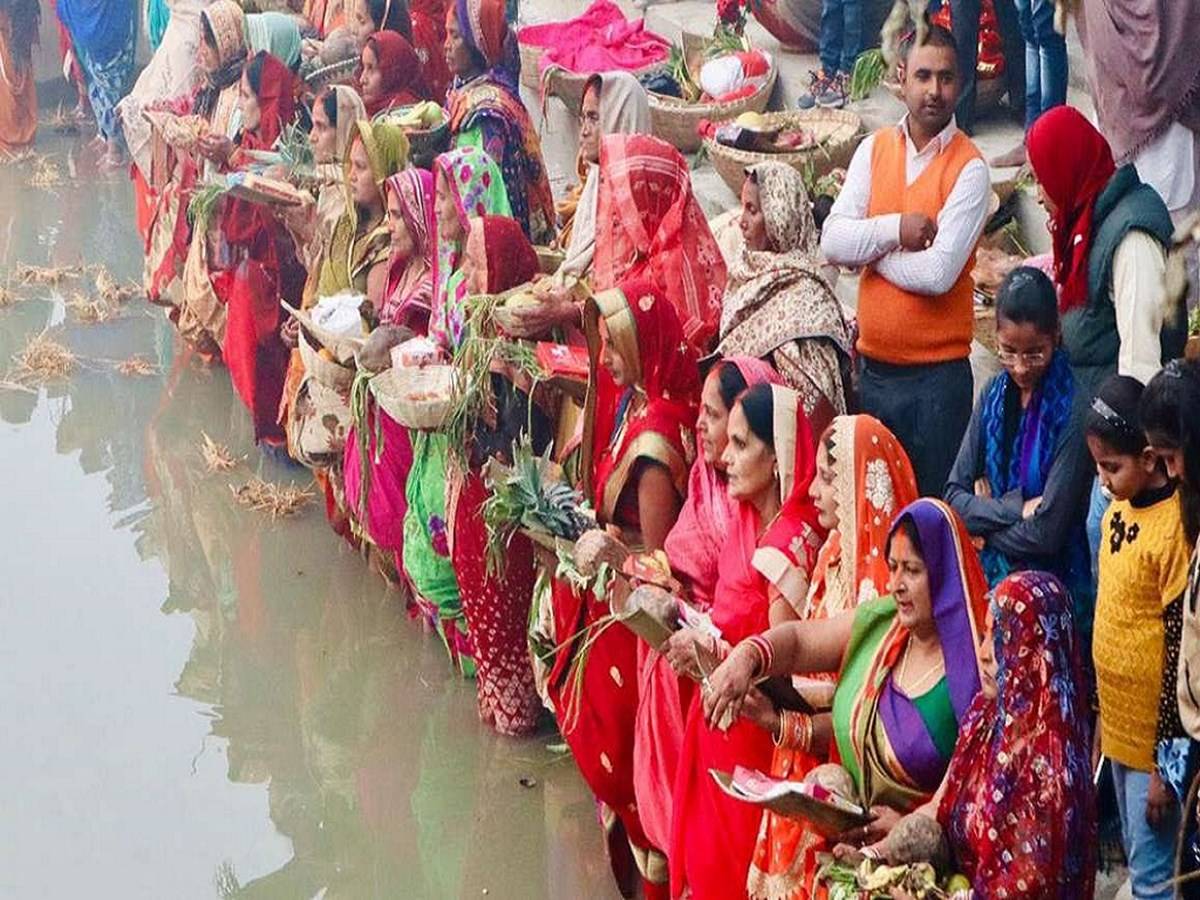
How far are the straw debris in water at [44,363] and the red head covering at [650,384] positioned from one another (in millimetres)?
5398

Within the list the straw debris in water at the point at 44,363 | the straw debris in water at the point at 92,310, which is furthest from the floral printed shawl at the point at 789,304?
the straw debris in water at the point at 92,310

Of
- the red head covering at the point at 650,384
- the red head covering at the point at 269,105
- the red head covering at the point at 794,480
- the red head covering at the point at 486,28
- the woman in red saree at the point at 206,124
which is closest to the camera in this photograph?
the red head covering at the point at 794,480

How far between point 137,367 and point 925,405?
18.3 ft

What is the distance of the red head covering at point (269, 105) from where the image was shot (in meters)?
8.93

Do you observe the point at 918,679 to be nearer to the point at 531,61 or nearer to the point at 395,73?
the point at 395,73

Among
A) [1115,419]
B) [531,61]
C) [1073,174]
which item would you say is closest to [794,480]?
[1115,419]

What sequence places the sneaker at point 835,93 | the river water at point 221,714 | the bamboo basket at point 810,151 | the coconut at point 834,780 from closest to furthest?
the coconut at point 834,780
the river water at point 221,714
the bamboo basket at point 810,151
the sneaker at point 835,93

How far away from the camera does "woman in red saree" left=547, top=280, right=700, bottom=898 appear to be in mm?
Result: 5156

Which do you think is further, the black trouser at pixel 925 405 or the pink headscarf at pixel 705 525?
the black trouser at pixel 925 405

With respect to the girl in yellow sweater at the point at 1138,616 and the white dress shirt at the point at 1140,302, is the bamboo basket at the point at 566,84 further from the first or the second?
the girl in yellow sweater at the point at 1138,616

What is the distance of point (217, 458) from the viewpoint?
8688 millimetres

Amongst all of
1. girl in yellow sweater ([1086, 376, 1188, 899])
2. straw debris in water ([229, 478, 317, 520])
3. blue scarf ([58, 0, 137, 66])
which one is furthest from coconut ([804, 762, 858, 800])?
blue scarf ([58, 0, 137, 66])

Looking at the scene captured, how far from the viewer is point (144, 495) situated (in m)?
8.60

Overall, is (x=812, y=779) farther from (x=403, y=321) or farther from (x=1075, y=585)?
(x=403, y=321)
